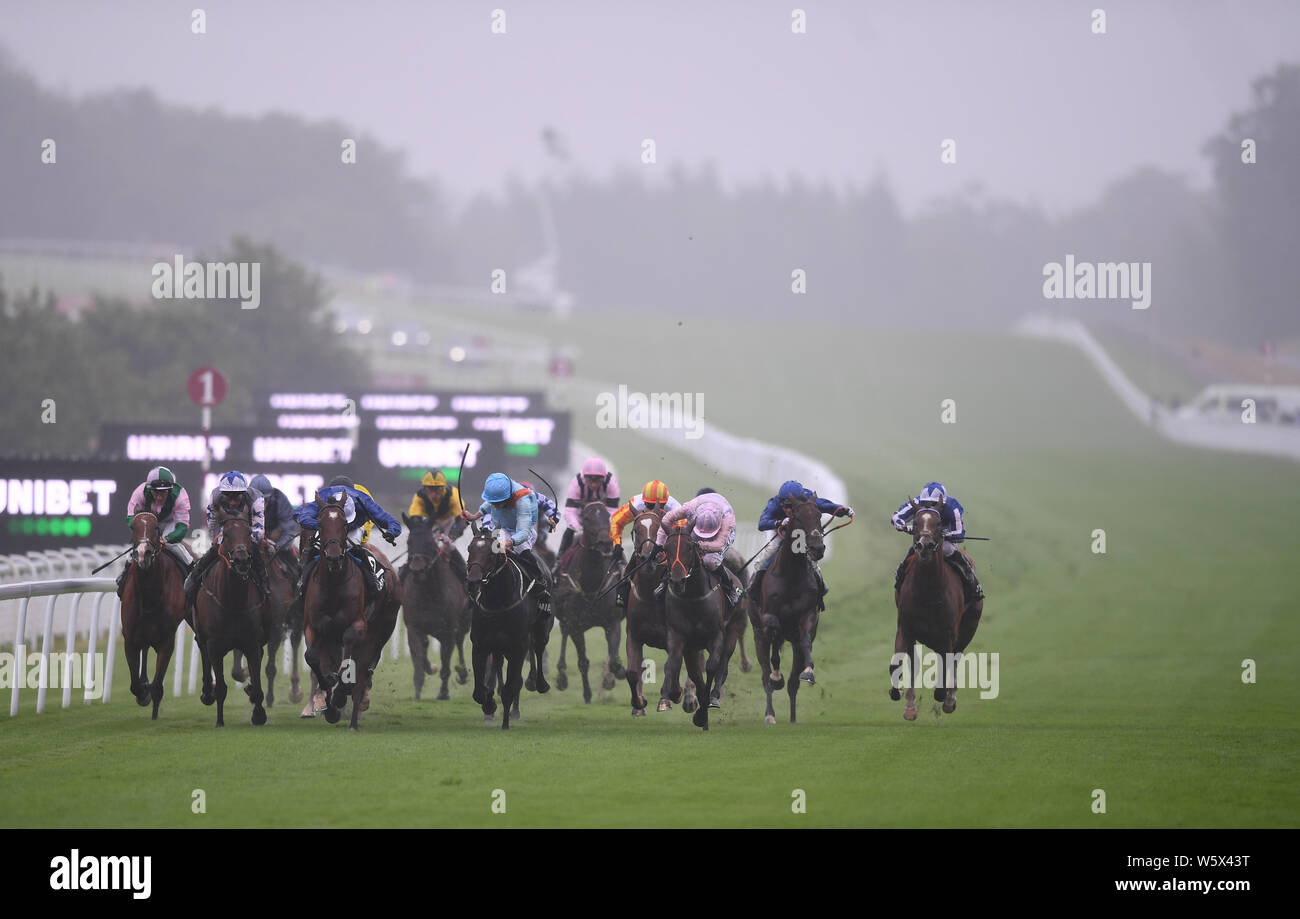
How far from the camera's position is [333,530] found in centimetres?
1345

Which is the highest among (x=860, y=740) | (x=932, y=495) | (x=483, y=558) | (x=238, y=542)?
(x=932, y=495)

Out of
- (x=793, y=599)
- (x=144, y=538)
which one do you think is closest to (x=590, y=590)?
(x=793, y=599)

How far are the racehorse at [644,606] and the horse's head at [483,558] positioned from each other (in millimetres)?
1046

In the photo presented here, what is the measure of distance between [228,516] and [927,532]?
16.9 ft

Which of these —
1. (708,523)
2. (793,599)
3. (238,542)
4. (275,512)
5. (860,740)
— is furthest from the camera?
(275,512)

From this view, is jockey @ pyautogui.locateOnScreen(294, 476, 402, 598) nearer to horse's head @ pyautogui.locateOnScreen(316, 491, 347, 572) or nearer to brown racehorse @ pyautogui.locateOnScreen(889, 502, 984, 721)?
horse's head @ pyautogui.locateOnScreen(316, 491, 347, 572)

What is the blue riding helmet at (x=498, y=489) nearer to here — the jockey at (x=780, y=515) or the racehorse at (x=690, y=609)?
the racehorse at (x=690, y=609)

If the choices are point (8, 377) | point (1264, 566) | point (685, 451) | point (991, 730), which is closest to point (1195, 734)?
point (991, 730)

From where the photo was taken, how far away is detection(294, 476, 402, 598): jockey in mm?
13805

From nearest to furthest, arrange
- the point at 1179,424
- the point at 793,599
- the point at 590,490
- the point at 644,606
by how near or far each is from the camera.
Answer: the point at 644,606
the point at 793,599
the point at 590,490
the point at 1179,424

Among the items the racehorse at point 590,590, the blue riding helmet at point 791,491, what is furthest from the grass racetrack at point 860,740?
the blue riding helmet at point 791,491

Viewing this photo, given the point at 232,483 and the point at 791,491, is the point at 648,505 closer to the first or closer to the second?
the point at 791,491

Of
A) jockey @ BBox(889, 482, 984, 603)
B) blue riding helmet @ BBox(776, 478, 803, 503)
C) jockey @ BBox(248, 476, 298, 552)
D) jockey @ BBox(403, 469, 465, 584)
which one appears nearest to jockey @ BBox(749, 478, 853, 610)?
blue riding helmet @ BBox(776, 478, 803, 503)
